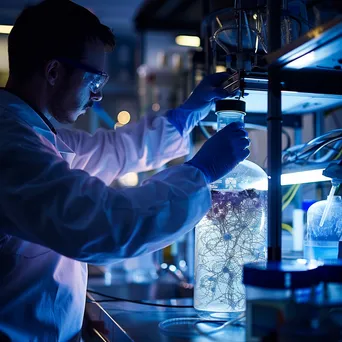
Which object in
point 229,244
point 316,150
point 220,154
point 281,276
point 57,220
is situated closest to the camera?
point 281,276

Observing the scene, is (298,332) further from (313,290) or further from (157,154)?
(157,154)

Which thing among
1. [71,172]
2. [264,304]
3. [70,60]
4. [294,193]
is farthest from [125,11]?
[264,304]

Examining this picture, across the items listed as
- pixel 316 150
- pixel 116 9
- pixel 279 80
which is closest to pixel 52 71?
pixel 279 80

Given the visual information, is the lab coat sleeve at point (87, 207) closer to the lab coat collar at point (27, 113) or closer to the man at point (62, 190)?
the man at point (62, 190)

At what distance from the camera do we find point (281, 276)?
0.84 meters

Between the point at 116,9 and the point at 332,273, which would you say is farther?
the point at 116,9

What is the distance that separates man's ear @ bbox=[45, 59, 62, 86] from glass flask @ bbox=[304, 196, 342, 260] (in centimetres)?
80

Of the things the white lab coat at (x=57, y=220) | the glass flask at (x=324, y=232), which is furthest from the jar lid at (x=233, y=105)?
the glass flask at (x=324, y=232)

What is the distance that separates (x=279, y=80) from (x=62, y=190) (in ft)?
1.70

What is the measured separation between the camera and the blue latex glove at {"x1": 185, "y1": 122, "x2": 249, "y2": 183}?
119 centimetres

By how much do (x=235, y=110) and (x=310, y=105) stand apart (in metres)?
0.36

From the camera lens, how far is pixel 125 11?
524 cm

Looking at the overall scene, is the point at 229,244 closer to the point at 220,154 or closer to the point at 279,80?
the point at 220,154

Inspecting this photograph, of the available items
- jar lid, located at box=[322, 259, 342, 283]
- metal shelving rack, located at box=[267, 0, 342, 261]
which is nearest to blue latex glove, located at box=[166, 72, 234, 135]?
metal shelving rack, located at box=[267, 0, 342, 261]
